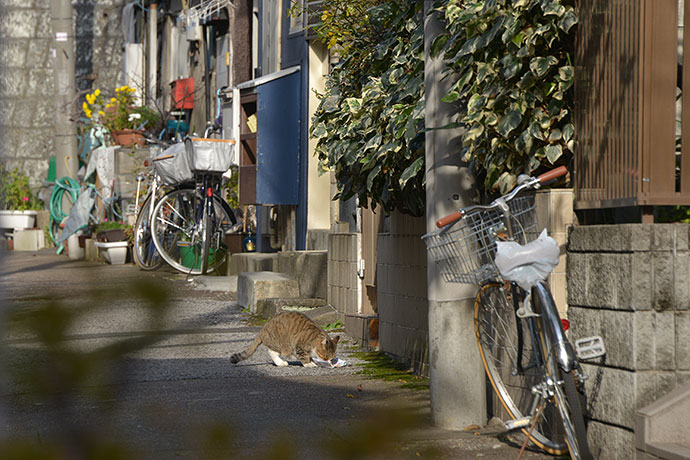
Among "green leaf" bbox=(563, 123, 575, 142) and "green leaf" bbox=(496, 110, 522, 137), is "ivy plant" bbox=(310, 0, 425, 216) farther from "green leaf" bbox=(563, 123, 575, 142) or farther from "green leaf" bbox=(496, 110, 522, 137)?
"green leaf" bbox=(563, 123, 575, 142)

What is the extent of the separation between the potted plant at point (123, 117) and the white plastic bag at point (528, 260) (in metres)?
16.3

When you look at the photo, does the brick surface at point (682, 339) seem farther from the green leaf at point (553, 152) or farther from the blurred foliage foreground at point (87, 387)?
the blurred foliage foreground at point (87, 387)

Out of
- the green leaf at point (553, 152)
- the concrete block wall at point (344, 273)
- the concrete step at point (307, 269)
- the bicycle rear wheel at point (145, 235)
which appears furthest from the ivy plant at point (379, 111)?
the bicycle rear wheel at point (145, 235)

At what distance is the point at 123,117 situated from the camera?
65.0ft

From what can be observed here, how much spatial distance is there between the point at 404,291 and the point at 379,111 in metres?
1.41

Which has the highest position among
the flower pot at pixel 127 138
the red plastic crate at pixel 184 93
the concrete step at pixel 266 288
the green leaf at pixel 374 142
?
the red plastic crate at pixel 184 93

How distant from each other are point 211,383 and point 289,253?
4697 mm

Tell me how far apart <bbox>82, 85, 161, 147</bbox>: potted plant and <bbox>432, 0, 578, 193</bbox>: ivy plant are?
15546mm

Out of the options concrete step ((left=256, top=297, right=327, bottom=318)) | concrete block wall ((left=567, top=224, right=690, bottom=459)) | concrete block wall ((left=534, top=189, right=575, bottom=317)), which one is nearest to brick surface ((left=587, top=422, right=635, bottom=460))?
concrete block wall ((left=567, top=224, right=690, bottom=459))

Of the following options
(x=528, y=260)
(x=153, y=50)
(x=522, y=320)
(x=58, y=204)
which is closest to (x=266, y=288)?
(x=522, y=320)

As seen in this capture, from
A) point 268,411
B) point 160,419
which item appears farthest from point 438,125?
point 160,419

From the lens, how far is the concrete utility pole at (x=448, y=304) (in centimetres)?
468

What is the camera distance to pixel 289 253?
1084 cm

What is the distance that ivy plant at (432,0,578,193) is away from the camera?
13.6 feet
